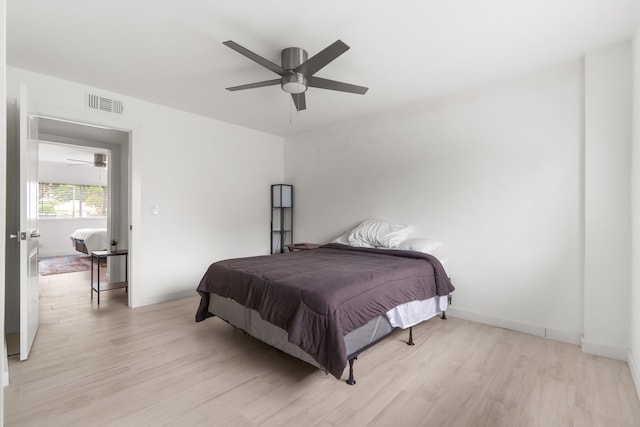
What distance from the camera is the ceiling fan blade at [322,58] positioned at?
6.44ft

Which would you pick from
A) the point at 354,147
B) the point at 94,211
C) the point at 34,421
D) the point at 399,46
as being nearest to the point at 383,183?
the point at 354,147

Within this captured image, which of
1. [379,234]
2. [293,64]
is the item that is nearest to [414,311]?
[379,234]

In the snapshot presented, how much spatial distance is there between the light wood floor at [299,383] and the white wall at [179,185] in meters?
1.12

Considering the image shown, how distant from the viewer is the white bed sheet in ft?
7.80

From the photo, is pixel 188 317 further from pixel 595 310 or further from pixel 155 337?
pixel 595 310

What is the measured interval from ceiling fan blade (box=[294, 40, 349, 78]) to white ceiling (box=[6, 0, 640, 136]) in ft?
0.76

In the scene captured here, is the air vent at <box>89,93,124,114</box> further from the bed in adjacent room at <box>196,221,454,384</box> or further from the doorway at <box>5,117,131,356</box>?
the bed in adjacent room at <box>196,221,454,384</box>

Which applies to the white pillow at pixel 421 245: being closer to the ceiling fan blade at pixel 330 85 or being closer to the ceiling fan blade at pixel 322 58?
the ceiling fan blade at pixel 330 85

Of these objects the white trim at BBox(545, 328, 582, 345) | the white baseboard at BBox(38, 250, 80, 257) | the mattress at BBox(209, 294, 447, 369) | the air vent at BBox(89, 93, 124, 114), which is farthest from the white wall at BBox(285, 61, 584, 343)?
the white baseboard at BBox(38, 250, 80, 257)

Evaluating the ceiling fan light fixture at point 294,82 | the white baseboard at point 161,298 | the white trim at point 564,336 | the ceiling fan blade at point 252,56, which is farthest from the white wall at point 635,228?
the white baseboard at point 161,298

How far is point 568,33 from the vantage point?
89.7 inches

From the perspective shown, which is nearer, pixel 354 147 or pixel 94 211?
pixel 354 147

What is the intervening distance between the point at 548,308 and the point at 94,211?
34.2ft

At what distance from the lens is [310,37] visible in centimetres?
232
